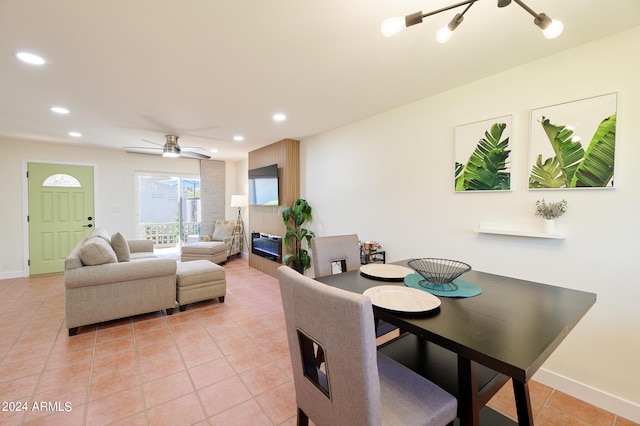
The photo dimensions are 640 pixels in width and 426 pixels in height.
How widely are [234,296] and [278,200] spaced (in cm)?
170

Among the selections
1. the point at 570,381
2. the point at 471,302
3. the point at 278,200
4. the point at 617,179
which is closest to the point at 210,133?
the point at 278,200

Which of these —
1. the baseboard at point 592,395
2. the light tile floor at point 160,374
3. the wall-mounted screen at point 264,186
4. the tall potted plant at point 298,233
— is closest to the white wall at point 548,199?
the baseboard at point 592,395

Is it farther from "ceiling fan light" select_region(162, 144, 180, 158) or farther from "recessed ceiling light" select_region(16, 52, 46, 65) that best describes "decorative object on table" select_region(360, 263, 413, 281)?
"ceiling fan light" select_region(162, 144, 180, 158)

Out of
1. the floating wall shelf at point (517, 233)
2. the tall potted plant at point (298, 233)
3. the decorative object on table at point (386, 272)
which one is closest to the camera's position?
the decorative object on table at point (386, 272)

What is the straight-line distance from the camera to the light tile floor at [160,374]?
67.6 inches

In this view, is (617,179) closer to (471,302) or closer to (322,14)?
(471,302)

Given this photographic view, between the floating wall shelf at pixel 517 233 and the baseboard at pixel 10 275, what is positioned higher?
the floating wall shelf at pixel 517 233

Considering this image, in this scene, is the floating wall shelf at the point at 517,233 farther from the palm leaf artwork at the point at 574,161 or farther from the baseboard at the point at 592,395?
the baseboard at the point at 592,395

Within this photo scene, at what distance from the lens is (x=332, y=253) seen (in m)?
2.21

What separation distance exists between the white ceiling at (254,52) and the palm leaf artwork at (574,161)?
1.49ft

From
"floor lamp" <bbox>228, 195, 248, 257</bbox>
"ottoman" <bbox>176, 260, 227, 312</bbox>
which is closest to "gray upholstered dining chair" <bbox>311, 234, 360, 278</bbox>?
"ottoman" <bbox>176, 260, 227, 312</bbox>

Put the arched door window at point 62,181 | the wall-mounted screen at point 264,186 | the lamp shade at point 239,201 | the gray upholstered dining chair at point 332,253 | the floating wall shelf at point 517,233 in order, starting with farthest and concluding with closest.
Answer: the lamp shade at point 239,201 → the arched door window at point 62,181 → the wall-mounted screen at point 264,186 → the gray upholstered dining chair at point 332,253 → the floating wall shelf at point 517,233

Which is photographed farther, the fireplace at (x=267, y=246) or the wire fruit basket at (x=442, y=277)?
the fireplace at (x=267, y=246)

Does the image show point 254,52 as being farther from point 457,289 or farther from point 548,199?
point 548,199
